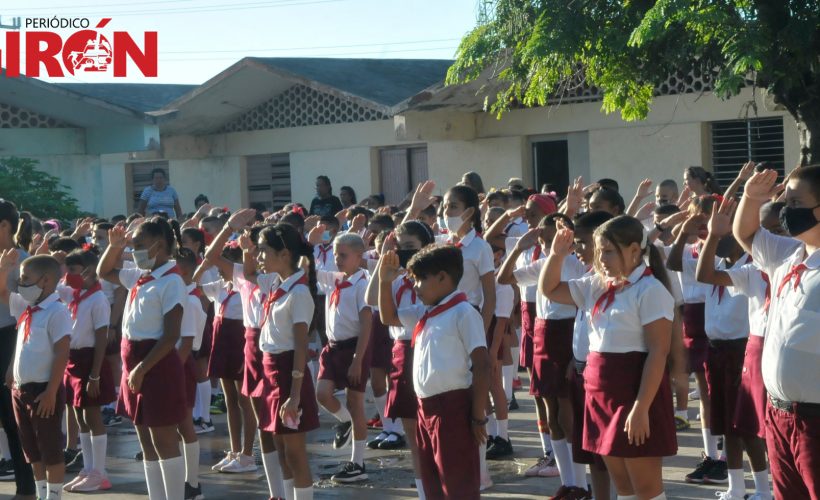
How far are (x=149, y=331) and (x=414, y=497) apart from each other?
6.38 feet

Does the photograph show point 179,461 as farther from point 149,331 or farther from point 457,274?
point 457,274

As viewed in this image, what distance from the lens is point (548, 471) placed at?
7.62 m

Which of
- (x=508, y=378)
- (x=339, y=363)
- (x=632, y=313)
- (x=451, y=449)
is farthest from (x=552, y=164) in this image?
(x=632, y=313)

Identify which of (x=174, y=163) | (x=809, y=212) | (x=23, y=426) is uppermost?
(x=174, y=163)

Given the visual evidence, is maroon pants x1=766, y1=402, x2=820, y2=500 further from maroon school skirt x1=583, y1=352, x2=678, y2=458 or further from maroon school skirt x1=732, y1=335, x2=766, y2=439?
maroon school skirt x1=732, y1=335, x2=766, y2=439

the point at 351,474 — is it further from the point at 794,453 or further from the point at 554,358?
the point at 794,453

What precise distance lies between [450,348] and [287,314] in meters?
1.37

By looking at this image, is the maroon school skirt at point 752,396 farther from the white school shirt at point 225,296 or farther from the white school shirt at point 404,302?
the white school shirt at point 225,296

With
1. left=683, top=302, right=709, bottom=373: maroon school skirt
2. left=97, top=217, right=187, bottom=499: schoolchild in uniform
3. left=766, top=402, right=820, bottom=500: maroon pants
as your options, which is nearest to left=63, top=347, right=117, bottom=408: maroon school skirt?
left=97, top=217, right=187, bottom=499: schoolchild in uniform

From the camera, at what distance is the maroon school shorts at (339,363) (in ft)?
26.4

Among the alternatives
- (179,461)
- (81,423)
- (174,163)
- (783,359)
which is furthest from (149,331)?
(174,163)

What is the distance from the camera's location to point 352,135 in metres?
20.2

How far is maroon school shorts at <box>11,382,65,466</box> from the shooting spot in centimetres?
711

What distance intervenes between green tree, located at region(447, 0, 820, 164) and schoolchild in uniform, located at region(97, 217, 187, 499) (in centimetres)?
547
